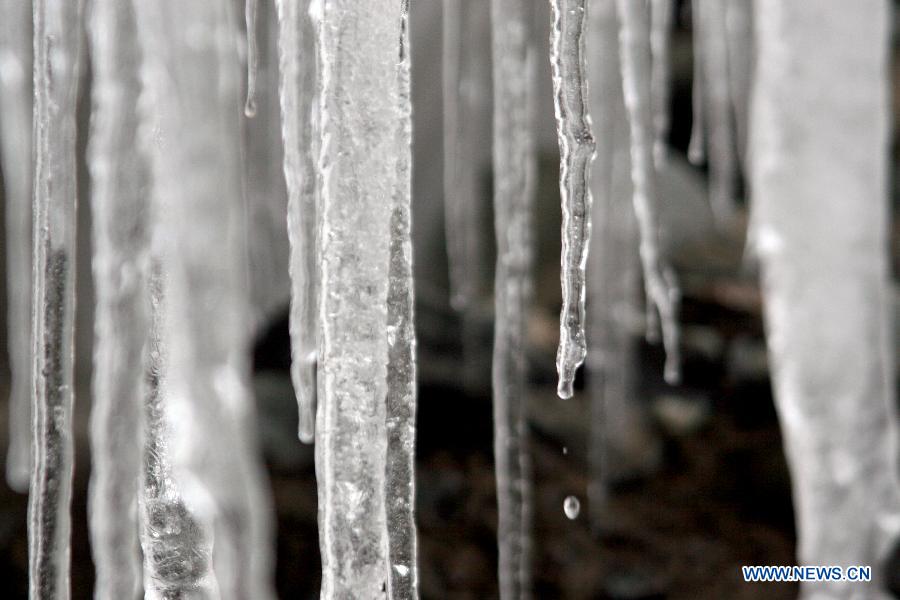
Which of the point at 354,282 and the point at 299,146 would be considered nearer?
the point at 354,282

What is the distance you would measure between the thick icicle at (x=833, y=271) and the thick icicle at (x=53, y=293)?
78 centimetres

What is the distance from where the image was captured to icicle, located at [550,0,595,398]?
0.72m

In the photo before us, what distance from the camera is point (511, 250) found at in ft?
4.35

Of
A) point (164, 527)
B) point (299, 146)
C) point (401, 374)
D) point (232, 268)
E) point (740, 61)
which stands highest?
point (740, 61)

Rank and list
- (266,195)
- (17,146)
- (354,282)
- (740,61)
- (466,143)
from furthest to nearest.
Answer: (266,195) → (740,61) → (466,143) → (17,146) → (354,282)

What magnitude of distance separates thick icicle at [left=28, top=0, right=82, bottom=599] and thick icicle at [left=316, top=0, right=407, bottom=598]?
0.28 m

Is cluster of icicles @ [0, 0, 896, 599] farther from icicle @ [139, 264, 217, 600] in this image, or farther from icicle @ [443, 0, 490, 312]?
icicle @ [443, 0, 490, 312]

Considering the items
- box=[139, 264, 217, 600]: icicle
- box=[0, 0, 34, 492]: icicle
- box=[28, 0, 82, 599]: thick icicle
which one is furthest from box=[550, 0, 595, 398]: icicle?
box=[0, 0, 34, 492]: icicle

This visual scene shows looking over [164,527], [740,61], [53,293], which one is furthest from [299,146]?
[740,61]

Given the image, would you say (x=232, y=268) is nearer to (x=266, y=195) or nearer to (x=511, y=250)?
(x=511, y=250)

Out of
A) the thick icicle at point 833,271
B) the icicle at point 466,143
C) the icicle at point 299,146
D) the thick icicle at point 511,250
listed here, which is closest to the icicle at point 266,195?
the icicle at point 466,143

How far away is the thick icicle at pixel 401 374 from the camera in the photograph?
70 centimetres

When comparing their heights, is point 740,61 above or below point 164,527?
above

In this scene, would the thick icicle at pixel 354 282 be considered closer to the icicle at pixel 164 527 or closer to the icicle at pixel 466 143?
the icicle at pixel 164 527
